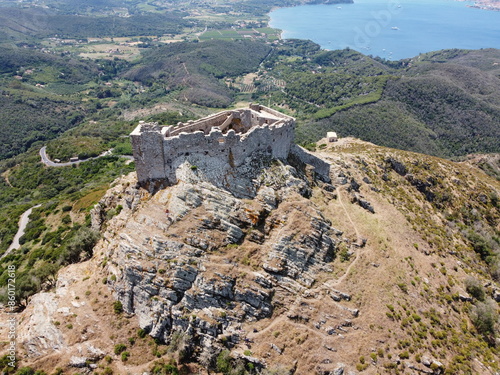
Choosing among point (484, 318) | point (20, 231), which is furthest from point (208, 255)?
point (20, 231)

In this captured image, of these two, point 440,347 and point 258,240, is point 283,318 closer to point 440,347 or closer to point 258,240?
point 258,240

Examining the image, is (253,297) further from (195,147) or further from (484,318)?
(484,318)

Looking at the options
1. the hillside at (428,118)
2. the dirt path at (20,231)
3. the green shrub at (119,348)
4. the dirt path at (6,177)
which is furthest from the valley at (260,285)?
the hillside at (428,118)

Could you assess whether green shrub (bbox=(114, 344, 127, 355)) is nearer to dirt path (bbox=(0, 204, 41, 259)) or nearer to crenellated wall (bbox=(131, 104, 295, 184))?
crenellated wall (bbox=(131, 104, 295, 184))

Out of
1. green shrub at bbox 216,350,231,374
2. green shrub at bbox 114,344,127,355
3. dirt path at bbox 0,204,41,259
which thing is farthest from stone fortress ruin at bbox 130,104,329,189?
dirt path at bbox 0,204,41,259

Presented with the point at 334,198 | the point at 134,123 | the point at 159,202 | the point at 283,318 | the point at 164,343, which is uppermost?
the point at 159,202

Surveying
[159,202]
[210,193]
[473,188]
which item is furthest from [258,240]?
[473,188]
